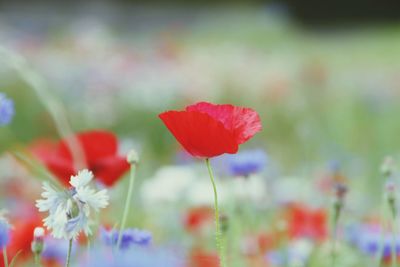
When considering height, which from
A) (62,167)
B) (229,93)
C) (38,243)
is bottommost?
(38,243)

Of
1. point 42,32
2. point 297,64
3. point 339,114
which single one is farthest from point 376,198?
point 42,32

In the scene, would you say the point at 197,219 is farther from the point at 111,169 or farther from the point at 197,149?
the point at 197,149

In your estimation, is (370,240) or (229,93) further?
(229,93)

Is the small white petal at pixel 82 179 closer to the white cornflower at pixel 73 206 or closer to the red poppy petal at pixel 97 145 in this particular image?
the white cornflower at pixel 73 206

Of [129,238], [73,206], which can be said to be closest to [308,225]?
[129,238]

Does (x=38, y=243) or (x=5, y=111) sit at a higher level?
(x=5, y=111)

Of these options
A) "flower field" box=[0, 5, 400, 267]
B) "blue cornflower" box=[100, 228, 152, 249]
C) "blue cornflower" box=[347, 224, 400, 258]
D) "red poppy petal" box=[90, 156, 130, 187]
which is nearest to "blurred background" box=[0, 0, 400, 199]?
"flower field" box=[0, 5, 400, 267]

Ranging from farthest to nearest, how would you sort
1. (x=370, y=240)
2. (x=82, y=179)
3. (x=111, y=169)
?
(x=370, y=240)
(x=111, y=169)
(x=82, y=179)

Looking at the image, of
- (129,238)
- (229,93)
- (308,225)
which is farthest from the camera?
(229,93)
